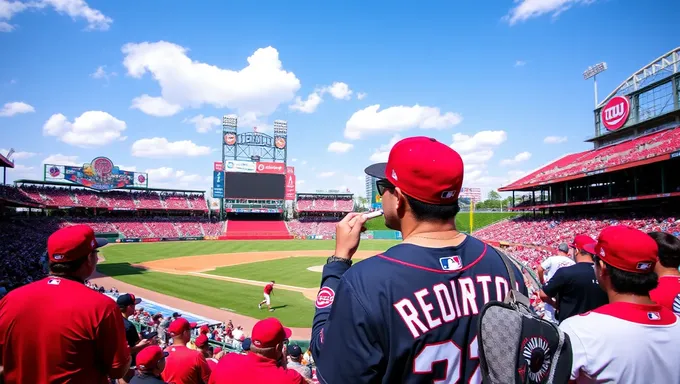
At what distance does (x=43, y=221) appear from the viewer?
46.9m

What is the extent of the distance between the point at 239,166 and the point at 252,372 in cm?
6137

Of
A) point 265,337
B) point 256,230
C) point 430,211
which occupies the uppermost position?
point 430,211

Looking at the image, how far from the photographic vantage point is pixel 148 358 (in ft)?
12.2

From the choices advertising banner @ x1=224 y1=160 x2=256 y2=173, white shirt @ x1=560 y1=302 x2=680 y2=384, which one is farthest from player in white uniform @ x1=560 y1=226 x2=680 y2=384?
advertising banner @ x1=224 y1=160 x2=256 y2=173

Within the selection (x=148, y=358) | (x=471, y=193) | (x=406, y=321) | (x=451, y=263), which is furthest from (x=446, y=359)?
(x=471, y=193)

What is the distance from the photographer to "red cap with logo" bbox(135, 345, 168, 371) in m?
3.68

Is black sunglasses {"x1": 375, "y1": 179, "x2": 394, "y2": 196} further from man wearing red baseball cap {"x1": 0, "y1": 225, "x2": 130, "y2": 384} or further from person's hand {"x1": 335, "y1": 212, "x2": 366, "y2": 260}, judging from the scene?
man wearing red baseball cap {"x1": 0, "y1": 225, "x2": 130, "y2": 384}

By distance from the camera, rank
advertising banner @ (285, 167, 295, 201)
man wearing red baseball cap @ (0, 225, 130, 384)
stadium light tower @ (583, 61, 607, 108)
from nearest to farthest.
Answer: man wearing red baseball cap @ (0, 225, 130, 384) < stadium light tower @ (583, 61, 607, 108) < advertising banner @ (285, 167, 295, 201)

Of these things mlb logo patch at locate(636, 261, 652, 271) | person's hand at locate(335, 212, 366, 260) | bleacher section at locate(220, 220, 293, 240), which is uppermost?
person's hand at locate(335, 212, 366, 260)

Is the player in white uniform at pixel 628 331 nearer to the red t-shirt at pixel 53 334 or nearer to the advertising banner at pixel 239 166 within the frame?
the red t-shirt at pixel 53 334

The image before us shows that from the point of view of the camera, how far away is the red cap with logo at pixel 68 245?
8.83ft

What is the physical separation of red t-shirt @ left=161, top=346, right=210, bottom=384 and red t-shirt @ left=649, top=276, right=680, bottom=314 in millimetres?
4693

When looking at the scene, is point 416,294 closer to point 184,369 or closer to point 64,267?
point 64,267

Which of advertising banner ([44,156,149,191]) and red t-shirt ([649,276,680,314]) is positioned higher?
advertising banner ([44,156,149,191])
